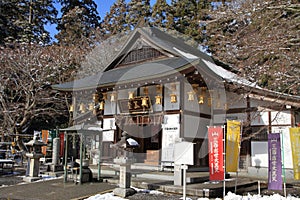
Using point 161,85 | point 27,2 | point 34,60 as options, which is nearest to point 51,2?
point 27,2

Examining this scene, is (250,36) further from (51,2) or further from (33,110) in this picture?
(51,2)

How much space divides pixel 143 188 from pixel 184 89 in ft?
15.2

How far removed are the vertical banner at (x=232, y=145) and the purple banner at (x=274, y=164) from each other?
983 millimetres


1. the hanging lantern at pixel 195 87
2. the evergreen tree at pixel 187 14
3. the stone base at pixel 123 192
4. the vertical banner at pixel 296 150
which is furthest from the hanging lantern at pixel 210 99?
the evergreen tree at pixel 187 14

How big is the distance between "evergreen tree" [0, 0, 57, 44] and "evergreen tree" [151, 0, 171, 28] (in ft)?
37.6

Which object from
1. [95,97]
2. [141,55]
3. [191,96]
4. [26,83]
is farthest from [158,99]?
[26,83]

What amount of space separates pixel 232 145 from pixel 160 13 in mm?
Result: 22781

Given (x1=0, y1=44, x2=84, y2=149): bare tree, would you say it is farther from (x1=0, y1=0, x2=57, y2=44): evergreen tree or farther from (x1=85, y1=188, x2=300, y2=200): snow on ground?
(x1=85, y1=188, x2=300, y2=200): snow on ground

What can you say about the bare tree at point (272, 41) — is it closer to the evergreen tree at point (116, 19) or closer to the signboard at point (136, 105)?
the signboard at point (136, 105)

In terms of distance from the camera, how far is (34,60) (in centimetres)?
A: 2081

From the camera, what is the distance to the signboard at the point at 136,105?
41.2 ft

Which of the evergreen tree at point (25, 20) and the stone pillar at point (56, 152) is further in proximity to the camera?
the evergreen tree at point (25, 20)

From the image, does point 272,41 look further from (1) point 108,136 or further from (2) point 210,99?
(1) point 108,136

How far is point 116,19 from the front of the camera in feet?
102
